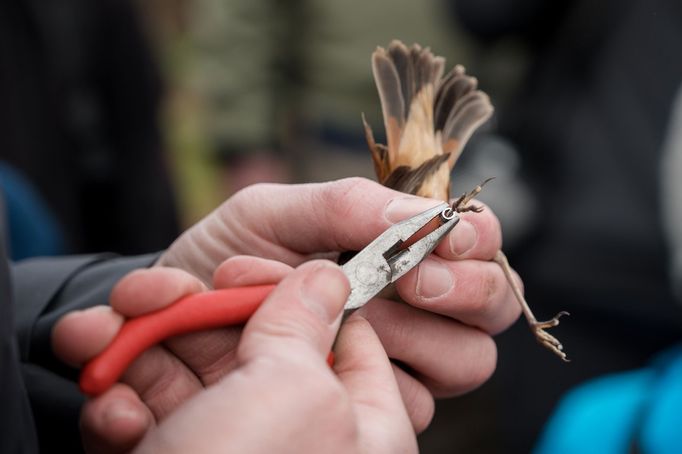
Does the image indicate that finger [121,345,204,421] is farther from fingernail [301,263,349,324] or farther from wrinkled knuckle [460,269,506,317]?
wrinkled knuckle [460,269,506,317]

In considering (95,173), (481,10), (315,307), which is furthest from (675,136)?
(95,173)

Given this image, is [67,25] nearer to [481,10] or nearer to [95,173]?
[95,173]

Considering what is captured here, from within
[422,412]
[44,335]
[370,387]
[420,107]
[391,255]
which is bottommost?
[422,412]

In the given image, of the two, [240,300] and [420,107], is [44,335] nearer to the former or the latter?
[240,300]

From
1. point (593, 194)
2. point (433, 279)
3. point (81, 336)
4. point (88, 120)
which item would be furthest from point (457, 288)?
point (88, 120)

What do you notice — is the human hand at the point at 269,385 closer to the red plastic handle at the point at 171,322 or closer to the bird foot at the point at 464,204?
the red plastic handle at the point at 171,322

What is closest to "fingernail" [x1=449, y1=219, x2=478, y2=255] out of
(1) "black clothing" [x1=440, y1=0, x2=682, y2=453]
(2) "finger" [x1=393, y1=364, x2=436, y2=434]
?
(2) "finger" [x1=393, y1=364, x2=436, y2=434]

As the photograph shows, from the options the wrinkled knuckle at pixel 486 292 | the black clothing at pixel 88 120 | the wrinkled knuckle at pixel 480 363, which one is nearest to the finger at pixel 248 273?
the wrinkled knuckle at pixel 486 292
